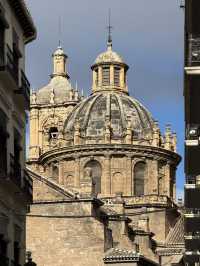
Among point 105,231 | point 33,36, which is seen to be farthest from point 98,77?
point 33,36

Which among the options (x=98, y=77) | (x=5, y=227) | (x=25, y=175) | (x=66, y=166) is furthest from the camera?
(x=98, y=77)

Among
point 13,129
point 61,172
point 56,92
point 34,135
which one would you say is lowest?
point 13,129

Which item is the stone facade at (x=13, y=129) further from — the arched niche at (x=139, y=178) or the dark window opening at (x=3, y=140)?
the arched niche at (x=139, y=178)

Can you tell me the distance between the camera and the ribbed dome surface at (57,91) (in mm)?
107750

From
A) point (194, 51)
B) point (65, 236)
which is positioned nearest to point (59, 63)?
point (65, 236)

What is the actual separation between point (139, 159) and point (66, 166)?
5311 mm

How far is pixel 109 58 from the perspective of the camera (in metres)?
94.6

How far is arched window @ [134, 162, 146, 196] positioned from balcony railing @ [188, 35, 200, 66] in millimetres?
63537

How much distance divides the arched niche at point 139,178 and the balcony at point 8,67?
5345cm

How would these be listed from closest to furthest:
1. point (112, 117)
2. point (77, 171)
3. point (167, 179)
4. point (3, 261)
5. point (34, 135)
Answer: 1. point (3, 261)
2. point (77, 171)
3. point (167, 179)
4. point (112, 117)
5. point (34, 135)

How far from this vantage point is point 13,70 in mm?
33625

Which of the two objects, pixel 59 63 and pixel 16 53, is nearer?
pixel 16 53

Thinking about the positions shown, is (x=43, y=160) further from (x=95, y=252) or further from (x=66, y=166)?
(x=95, y=252)

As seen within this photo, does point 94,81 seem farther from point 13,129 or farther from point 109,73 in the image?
point 13,129
